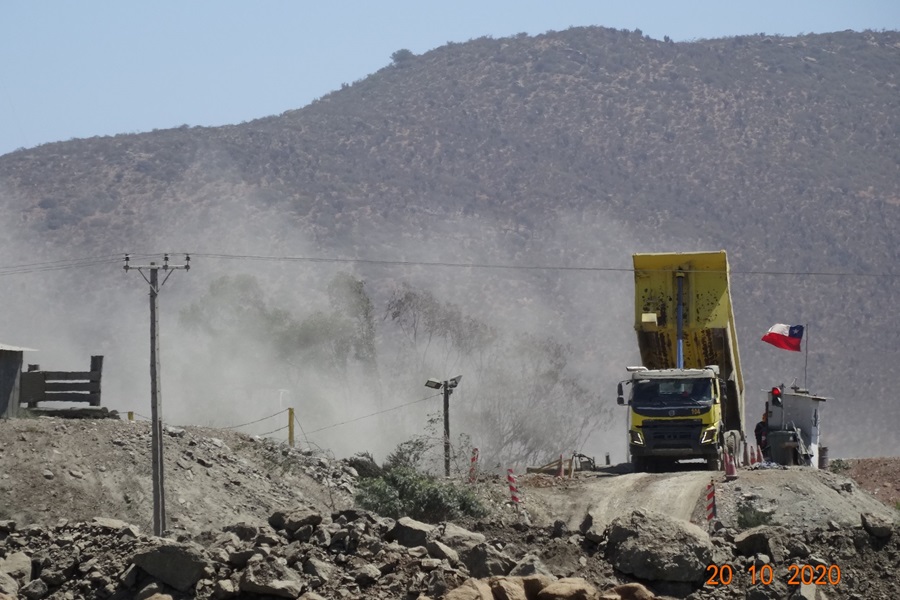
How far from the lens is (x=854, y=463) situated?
36.3 metres

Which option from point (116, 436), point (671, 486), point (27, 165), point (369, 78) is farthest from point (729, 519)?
point (369, 78)

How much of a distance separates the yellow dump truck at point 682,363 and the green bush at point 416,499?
6.98 meters

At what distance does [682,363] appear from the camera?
3059 centimetres

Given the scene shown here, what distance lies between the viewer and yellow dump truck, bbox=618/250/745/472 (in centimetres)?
Answer: 2938

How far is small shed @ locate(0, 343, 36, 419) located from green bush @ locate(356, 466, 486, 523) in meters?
10.6

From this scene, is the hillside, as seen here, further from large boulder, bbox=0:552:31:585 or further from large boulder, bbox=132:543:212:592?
large boulder, bbox=132:543:212:592

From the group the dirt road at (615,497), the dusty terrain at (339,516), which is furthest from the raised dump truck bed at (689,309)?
the dirt road at (615,497)

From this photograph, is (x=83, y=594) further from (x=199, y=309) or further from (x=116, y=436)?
(x=199, y=309)

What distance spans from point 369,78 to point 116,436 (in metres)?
126

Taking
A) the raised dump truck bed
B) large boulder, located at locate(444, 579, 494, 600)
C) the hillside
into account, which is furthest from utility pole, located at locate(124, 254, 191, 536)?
the hillside

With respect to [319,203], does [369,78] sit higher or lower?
higher

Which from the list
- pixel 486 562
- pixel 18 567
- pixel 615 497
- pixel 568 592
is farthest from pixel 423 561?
pixel 615 497

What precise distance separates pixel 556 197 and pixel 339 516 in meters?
94.6

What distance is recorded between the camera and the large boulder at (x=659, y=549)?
14.4 m
